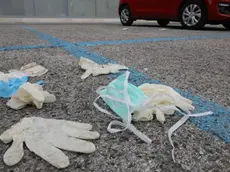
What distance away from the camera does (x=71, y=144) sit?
1099mm

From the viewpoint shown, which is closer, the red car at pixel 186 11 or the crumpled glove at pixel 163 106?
the crumpled glove at pixel 163 106

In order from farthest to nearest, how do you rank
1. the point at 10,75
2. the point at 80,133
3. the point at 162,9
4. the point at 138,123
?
the point at 162,9 < the point at 10,75 < the point at 138,123 < the point at 80,133

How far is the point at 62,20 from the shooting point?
1138cm

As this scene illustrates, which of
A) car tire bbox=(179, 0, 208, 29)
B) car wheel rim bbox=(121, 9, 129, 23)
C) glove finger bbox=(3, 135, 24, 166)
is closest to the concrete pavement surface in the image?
glove finger bbox=(3, 135, 24, 166)

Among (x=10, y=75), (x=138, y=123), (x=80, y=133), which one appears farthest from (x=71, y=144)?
(x=10, y=75)

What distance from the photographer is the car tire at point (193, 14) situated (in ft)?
19.7

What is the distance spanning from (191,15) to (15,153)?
6099 mm

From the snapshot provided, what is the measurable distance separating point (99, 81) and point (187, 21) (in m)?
5.14

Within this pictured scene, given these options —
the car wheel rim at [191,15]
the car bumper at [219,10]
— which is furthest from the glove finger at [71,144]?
the car wheel rim at [191,15]

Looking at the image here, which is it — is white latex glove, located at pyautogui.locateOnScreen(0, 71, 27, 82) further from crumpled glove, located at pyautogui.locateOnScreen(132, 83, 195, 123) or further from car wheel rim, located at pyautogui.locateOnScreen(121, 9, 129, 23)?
car wheel rim, located at pyautogui.locateOnScreen(121, 9, 129, 23)

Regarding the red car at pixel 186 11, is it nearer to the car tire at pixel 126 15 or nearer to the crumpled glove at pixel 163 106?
the car tire at pixel 126 15

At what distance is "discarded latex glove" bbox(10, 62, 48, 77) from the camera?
7.09 feet

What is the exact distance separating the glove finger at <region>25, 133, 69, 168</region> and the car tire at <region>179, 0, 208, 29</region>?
5852 mm

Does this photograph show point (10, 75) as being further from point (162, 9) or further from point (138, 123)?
point (162, 9)
